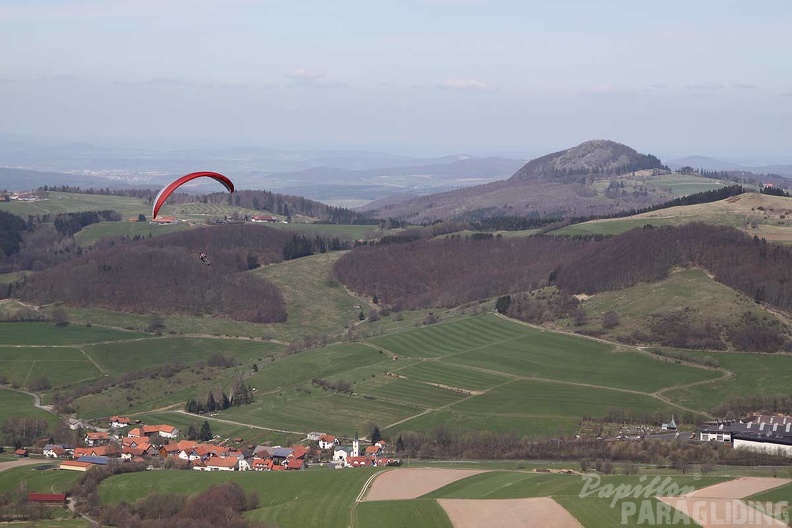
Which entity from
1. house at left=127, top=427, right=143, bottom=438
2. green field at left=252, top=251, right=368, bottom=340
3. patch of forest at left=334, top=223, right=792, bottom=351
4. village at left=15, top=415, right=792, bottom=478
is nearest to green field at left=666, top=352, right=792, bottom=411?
patch of forest at left=334, top=223, right=792, bottom=351

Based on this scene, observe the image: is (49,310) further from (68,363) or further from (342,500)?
(342,500)

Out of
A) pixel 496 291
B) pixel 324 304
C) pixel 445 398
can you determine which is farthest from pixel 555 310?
pixel 324 304

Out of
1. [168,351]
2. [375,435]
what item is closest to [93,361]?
[168,351]

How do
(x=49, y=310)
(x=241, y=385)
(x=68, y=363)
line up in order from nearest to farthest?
(x=241, y=385), (x=68, y=363), (x=49, y=310)

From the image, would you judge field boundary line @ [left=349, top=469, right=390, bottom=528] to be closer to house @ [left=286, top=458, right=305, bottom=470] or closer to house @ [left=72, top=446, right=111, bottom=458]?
house @ [left=286, top=458, right=305, bottom=470]

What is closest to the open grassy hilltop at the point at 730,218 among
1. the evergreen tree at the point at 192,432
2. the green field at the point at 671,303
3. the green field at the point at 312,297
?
the green field at the point at 671,303

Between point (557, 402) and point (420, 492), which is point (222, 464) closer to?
point (420, 492)

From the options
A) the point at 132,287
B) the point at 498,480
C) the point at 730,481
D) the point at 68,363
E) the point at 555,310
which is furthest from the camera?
the point at 132,287

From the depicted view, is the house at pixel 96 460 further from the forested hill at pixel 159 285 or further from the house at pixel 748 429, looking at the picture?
the forested hill at pixel 159 285
